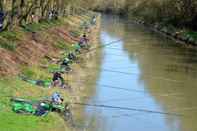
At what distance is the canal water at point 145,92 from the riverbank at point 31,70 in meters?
1.75

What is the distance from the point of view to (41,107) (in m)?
28.3

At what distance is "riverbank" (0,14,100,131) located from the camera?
25984 millimetres

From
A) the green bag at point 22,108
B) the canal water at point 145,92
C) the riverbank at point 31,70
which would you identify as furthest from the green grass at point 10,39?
the green bag at point 22,108

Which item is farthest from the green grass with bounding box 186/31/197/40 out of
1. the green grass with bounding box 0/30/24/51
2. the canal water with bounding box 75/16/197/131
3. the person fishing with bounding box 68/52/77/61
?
the green grass with bounding box 0/30/24/51

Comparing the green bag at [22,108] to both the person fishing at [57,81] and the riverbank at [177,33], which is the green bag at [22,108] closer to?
the person fishing at [57,81]

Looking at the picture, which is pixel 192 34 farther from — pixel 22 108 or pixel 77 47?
pixel 22 108

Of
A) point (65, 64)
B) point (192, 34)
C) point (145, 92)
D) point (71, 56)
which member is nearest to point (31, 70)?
point (65, 64)

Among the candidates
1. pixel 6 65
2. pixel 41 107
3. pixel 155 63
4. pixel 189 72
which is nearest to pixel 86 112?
pixel 41 107

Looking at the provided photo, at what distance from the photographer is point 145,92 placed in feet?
134

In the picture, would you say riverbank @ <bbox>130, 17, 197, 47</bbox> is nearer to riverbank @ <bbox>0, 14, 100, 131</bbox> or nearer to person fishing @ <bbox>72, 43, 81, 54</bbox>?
person fishing @ <bbox>72, 43, 81, 54</bbox>

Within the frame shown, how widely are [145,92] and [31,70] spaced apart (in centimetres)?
821

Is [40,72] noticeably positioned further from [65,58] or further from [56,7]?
[56,7]

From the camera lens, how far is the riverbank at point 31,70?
25984 millimetres

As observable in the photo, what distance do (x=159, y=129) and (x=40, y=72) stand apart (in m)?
12.1
